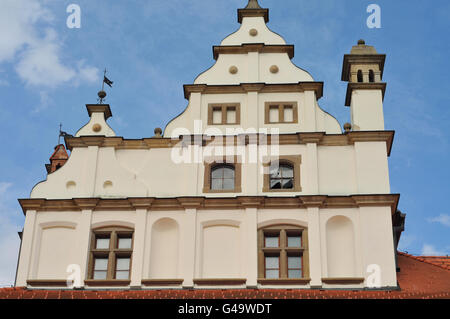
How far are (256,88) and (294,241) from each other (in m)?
5.09

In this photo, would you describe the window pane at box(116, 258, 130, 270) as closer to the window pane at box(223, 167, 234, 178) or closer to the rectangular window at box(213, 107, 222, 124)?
the window pane at box(223, 167, 234, 178)

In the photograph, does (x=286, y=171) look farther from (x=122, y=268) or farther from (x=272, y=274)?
(x=122, y=268)

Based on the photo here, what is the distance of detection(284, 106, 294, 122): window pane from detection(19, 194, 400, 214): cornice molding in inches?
113

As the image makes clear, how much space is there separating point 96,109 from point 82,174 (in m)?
2.31

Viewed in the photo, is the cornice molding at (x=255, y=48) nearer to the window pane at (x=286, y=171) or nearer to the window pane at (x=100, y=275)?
the window pane at (x=286, y=171)

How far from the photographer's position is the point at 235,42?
2656 cm

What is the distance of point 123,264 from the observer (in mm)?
23000

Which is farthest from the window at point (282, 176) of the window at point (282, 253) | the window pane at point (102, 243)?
the window pane at point (102, 243)

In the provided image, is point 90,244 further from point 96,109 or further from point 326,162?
point 326,162

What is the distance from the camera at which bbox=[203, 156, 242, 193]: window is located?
23761 millimetres

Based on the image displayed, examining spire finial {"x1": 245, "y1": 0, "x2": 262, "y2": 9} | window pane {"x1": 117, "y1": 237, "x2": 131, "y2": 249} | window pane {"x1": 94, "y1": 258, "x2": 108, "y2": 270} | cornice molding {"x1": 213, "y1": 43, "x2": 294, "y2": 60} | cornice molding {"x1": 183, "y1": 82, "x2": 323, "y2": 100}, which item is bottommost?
window pane {"x1": 94, "y1": 258, "x2": 108, "y2": 270}

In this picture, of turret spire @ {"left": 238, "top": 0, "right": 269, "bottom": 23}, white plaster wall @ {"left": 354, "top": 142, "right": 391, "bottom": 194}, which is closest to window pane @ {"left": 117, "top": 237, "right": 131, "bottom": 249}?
white plaster wall @ {"left": 354, "top": 142, "right": 391, "bottom": 194}
